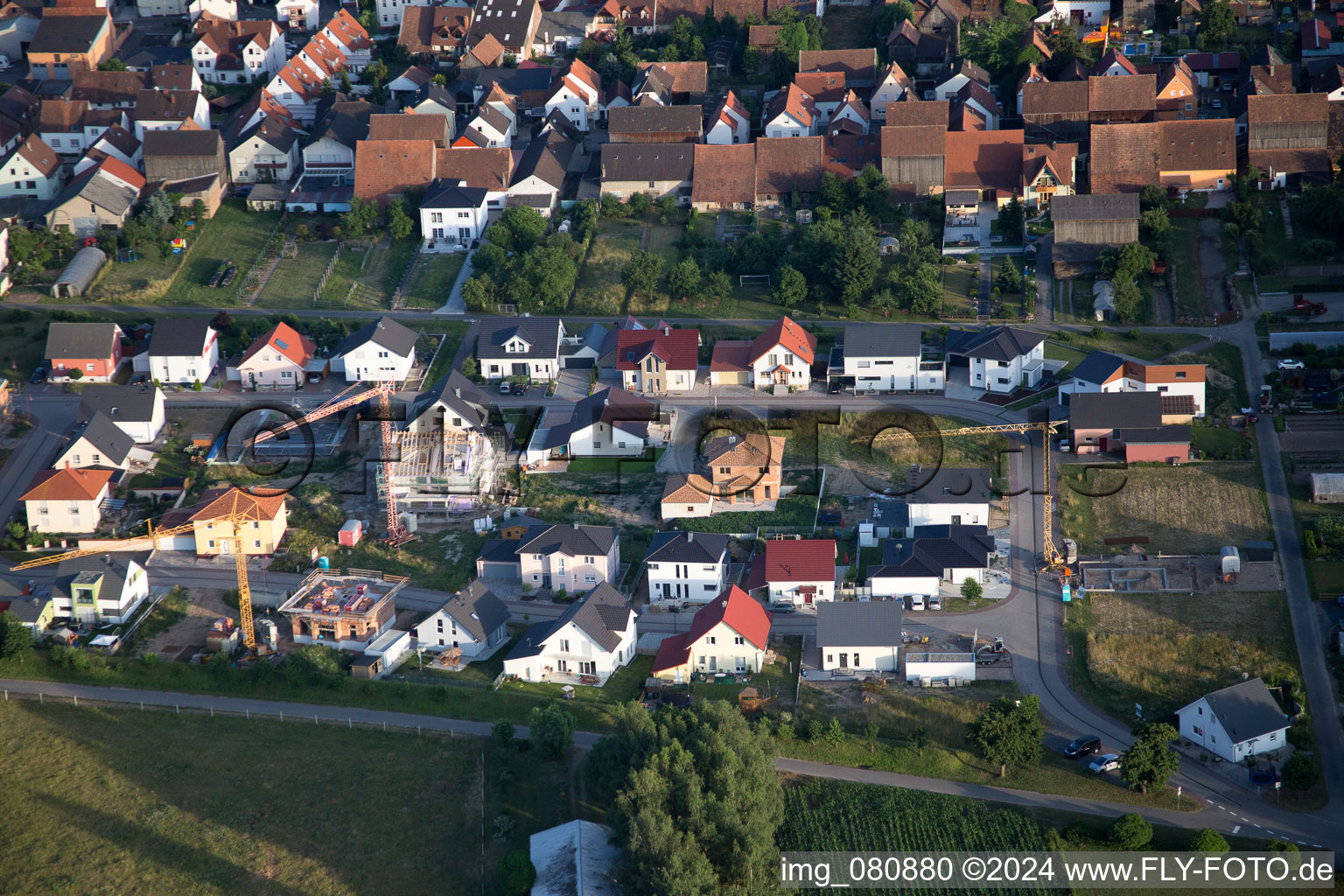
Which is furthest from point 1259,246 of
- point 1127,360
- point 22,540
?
point 22,540

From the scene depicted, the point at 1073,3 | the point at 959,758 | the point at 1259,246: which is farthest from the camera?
the point at 1073,3

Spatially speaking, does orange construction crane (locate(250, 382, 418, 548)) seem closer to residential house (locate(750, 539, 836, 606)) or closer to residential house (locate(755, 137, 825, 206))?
residential house (locate(750, 539, 836, 606))

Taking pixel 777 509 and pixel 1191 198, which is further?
pixel 1191 198

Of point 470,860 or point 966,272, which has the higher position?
point 966,272

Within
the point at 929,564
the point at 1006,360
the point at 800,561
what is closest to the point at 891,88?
the point at 1006,360

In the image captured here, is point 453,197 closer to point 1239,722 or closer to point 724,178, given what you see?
point 724,178

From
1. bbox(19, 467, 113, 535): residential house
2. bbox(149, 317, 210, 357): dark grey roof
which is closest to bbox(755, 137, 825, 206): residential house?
bbox(149, 317, 210, 357): dark grey roof

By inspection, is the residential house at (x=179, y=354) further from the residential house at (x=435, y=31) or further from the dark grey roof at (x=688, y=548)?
the residential house at (x=435, y=31)

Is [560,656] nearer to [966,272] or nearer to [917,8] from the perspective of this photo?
[966,272]
